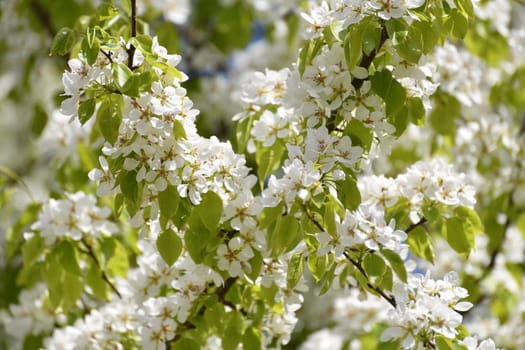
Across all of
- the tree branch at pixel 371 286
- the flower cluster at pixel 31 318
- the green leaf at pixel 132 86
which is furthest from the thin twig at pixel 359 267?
the flower cluster at pixel 31 318

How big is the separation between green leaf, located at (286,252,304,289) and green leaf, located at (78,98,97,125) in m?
0.56

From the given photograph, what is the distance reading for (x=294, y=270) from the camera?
6.57ft

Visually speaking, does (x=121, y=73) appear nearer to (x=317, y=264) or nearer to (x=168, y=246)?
(x=168, y=246)

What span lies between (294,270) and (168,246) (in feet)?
0.96

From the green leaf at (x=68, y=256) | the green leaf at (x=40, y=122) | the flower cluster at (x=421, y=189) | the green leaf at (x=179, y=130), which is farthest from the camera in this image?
the green leaf at (x=40, y=122)

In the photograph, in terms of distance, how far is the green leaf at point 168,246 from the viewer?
79.0 inches

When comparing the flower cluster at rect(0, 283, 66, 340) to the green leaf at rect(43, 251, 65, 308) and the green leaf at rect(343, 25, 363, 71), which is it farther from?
the green leaf at rect(343, 25, 363, 71)

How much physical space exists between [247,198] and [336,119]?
30 cm

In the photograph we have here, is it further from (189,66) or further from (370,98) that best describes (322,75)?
(189,66)

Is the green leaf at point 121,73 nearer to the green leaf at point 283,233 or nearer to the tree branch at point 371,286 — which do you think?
the green leaf at point 283,233

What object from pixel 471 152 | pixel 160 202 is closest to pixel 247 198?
pixel 160 202

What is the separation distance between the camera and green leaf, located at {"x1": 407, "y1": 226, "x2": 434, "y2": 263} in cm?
229

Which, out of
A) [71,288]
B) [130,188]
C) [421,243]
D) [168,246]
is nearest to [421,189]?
[421,243]

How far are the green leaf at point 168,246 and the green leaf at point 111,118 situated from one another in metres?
0.27
